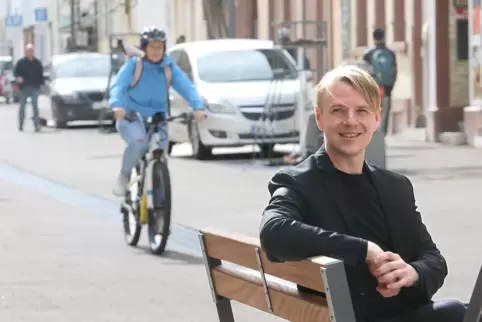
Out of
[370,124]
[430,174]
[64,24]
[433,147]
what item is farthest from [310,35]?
[64,24]

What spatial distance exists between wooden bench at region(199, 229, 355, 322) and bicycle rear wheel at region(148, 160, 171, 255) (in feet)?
19.5

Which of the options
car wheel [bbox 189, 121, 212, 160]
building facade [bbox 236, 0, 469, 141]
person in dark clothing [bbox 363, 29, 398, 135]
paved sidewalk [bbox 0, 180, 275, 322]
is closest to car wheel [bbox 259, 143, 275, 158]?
car wheel [bbox 189, 121, 212, 160]

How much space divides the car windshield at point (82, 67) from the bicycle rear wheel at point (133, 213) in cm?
2221

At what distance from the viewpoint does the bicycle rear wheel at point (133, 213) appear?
11.9m

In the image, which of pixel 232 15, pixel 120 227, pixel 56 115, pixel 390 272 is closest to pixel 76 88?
pixel 56 115

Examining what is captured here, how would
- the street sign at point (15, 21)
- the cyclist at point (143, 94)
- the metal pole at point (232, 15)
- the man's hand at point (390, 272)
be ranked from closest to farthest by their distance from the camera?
1. the man's hand at point (390, 272)
2. the cyclist at point (143, 94)
3. the metal pole at point (232, 15)
4. the street sign at point (15, 21)

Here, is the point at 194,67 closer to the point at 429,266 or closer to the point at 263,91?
the point at 263,91

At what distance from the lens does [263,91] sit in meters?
22.1

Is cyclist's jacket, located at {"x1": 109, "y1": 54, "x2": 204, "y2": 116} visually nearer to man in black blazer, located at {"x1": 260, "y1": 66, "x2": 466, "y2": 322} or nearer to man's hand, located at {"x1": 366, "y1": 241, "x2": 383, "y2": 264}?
man in black blazer, located at {"x1": 260, "y1": 66, "x2": 466, "y2": 322}

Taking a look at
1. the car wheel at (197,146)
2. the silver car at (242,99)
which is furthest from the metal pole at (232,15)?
the car wheel at (197,146)

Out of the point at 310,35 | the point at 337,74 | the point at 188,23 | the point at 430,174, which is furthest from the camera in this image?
the point at 188,23

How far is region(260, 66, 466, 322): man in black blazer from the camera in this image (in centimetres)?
462

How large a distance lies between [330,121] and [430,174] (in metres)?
14.1

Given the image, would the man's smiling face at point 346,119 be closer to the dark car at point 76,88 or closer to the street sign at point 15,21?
the dark car at point 76,88
